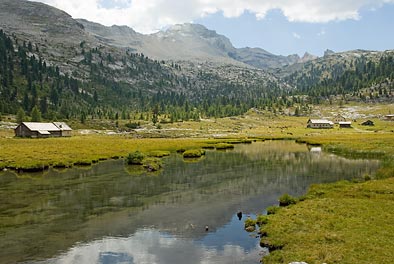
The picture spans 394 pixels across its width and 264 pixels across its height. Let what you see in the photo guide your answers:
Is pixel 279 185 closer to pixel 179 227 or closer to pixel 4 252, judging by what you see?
pixel 179 227

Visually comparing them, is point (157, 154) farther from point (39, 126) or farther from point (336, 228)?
point (39, 126)

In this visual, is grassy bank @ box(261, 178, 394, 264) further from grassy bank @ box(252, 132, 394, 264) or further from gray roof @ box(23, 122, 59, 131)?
gray roof @ box(23, 122, 59, 131)

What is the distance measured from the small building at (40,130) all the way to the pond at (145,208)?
3258 inches

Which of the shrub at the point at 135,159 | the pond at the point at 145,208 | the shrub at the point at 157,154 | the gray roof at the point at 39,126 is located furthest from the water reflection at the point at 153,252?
the gray roof at the point at 39,126

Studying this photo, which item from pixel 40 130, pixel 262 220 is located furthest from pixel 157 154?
pixel 40 130

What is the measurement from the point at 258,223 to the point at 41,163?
57.9 metres

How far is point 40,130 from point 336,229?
151 m

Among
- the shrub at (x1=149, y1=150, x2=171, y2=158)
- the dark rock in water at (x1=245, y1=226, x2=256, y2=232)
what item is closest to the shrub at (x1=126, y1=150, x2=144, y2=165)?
the shrub at (x1=149, y1=150, x2=171, y2=158)

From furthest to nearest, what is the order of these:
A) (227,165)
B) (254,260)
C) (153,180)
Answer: (227,165) → (153,180) → (254,260)

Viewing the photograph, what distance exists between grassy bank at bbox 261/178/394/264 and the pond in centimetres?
278

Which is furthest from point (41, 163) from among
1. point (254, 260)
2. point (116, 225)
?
A: point (254, 260)

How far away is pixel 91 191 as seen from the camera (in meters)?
59.4

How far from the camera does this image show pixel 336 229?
34094 millimetres

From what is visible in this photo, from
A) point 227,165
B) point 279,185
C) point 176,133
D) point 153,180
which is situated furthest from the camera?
point 176,133
